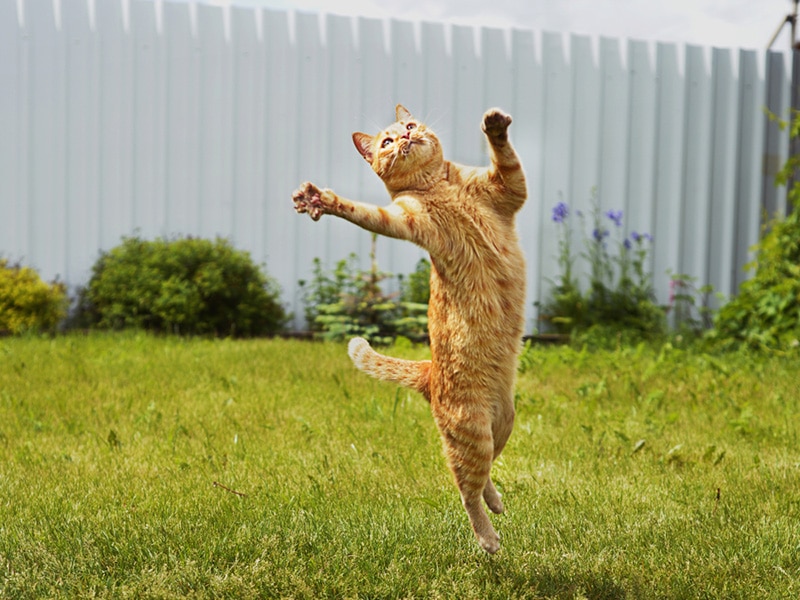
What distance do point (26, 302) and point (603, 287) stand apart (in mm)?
4807

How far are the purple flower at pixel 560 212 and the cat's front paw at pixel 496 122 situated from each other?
5166 millimetres

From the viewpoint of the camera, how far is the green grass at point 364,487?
2.01 m

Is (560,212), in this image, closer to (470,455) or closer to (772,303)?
(772,303)

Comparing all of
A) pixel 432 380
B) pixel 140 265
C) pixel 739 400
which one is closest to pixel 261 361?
pixel 140 265

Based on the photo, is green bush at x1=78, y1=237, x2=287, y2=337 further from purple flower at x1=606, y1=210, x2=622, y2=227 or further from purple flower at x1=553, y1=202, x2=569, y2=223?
purple flower at x1=606, y1=210, x2=622, y2=227

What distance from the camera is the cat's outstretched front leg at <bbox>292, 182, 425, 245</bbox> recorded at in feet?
4.98

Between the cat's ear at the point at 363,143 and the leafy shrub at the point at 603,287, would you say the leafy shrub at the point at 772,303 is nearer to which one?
the leafy shrub at the point at 603,287

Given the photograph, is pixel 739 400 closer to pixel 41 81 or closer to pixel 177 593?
pixel 177 593

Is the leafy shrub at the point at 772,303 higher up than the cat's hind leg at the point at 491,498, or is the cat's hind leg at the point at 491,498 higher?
the leafy shrub at the point at 772,303

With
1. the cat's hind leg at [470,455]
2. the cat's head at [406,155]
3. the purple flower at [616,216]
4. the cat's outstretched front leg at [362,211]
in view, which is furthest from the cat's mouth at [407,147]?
the purple flower at [616,216]

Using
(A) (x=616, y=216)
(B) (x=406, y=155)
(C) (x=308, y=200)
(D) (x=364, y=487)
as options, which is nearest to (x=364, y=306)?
(A) (x=616, y=216)

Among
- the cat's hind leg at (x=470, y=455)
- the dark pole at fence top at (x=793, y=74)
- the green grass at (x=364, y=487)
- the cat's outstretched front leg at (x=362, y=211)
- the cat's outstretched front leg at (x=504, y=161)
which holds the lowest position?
the green grass at (x=364, y=487)

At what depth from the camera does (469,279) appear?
1.79 m

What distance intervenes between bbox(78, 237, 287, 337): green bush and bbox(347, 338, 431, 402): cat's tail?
163 inches
